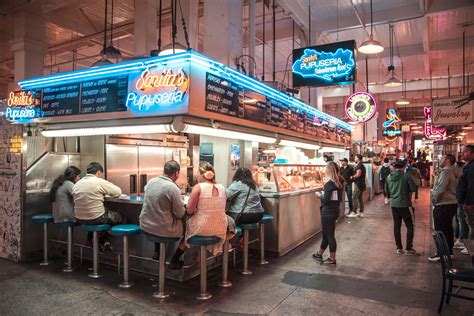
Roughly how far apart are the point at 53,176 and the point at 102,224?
2020 mm

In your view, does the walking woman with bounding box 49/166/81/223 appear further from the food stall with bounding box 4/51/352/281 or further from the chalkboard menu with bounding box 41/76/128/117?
the chalkboard menu with bounding box 41/76/128/117

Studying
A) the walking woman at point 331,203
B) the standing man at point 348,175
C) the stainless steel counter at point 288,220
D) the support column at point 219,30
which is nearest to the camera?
the walking woman at point 331,203

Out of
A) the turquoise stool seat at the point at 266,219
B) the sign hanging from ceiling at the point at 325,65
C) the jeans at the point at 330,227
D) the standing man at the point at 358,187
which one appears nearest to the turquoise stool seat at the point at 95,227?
the turquoise stool seat at the point at 266,219

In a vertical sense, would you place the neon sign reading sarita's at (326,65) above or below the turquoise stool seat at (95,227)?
above

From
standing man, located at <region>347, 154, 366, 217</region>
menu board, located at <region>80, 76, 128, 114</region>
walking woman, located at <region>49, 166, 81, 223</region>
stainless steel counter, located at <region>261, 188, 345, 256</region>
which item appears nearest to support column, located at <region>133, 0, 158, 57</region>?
menu board, located at <region>80, 76, 128, 114</region>

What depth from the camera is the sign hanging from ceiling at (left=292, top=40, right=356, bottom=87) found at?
7531 millimetres

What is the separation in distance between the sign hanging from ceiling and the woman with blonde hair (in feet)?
13.7

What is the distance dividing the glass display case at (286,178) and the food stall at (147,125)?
0.13ft

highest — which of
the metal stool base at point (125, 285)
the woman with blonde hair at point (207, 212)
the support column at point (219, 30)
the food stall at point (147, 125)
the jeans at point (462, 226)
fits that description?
the support column at point (219, 30)

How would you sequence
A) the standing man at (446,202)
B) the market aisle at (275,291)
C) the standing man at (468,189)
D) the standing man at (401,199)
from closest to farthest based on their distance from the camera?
the market aisle at (275,291), the standing man at (468,189), the standing man at (446,202), the standing man at (401,199)

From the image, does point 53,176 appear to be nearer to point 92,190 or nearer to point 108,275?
point 92,190

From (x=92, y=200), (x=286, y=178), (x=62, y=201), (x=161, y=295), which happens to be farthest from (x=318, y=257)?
(x=62, y=201)

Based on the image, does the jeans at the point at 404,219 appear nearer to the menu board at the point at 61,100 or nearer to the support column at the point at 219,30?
the support column at the point at 219,30

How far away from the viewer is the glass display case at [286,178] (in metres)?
6.73
